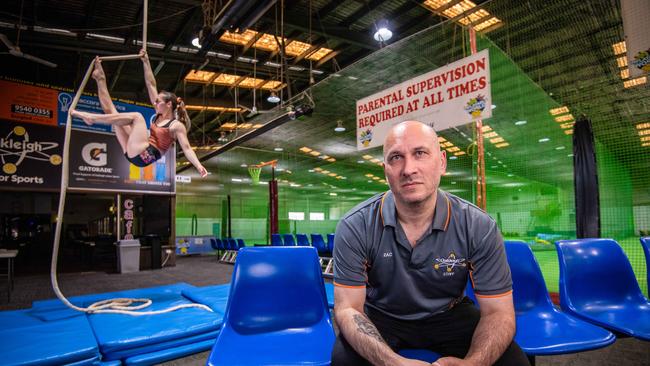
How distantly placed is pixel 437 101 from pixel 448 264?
3697mm

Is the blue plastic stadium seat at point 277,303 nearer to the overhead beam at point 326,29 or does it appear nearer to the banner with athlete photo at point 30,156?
the overhead beam at point 326,29

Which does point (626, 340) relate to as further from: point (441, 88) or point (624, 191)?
point (624, 191)

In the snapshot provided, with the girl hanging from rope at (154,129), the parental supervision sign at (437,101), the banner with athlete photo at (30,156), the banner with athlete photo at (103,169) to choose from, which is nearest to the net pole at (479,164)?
the parental supervision sign at (437,101)

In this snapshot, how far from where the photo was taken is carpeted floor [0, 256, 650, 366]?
2430 mm

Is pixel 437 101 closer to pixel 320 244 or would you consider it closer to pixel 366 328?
pixel 366 328

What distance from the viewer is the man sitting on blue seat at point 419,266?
1.25m

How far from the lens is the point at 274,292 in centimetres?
177

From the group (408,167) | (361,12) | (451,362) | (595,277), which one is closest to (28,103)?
(361,12)

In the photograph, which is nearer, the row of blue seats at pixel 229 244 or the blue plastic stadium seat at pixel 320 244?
the blue plastic stadium seat at pixel 320 244

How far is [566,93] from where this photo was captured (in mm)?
5125

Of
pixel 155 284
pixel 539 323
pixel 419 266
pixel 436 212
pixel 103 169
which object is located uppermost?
pixel 103 169

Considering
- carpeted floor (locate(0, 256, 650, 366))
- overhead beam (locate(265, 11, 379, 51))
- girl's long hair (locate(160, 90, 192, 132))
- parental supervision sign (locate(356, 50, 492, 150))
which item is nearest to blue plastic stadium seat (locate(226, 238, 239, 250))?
carpeted floor (locate(0, 256, 650, 366))

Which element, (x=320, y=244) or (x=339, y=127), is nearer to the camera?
(x=320, y=244)

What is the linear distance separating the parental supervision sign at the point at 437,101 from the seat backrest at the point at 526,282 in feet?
8.13
